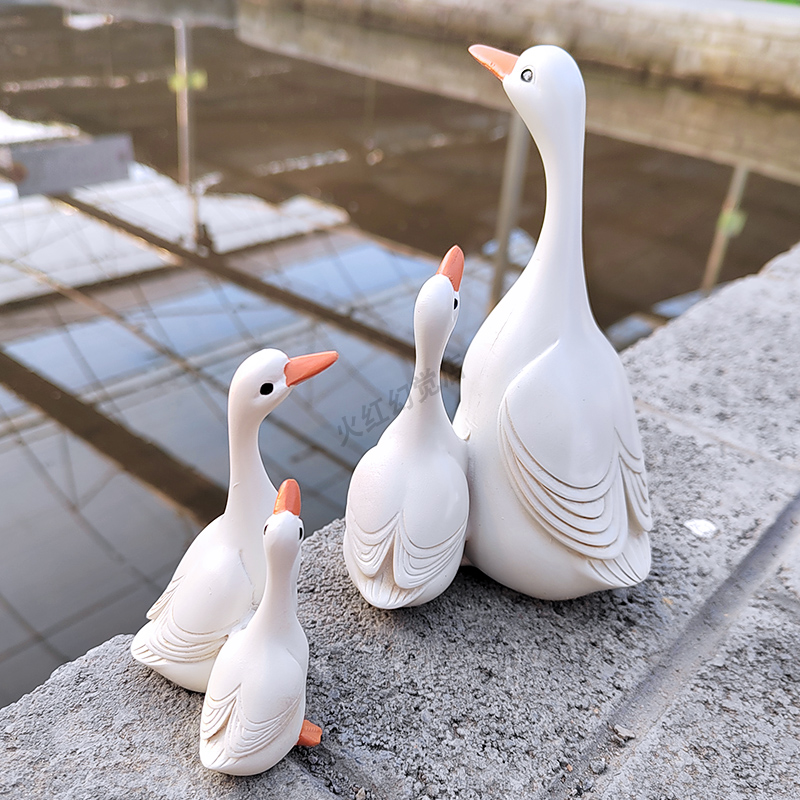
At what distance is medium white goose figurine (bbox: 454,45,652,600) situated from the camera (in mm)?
1274

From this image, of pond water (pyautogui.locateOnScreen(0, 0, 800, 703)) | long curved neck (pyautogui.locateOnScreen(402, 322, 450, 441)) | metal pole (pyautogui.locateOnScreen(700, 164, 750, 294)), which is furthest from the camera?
metal pole (pyautogui.locateOnScreen(700, 164, 750, 294))

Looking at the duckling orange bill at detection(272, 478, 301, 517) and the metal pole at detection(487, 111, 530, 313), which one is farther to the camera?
the metal pole at detection(487, 111, 530, 313)

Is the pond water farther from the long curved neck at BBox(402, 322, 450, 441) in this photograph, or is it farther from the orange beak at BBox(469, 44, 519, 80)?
the orange beak at BBox(469, 44, 519, 80)

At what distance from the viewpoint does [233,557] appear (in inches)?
44.5

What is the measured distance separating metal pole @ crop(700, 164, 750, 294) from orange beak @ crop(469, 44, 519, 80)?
2.40 meters

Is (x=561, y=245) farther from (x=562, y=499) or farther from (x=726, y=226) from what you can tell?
(x=726, y=226)

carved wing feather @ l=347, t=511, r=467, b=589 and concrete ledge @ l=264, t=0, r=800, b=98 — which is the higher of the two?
concrete ledge @ l=264, t=0, r=800, b=98

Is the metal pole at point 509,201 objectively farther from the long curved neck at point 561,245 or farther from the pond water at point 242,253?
the long curved neck at point 561,245

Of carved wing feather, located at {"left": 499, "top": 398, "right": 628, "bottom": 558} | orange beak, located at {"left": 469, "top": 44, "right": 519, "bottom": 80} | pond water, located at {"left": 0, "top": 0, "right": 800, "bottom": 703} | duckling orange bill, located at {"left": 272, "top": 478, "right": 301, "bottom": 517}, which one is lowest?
pond water, located at {"left": 0, "top": 0, "right": 800, "bottom": 703}

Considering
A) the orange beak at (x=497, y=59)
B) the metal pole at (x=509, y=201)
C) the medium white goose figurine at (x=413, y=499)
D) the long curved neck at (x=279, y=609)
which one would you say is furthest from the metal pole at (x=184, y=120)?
the long curved neck at (x=279, y=609)

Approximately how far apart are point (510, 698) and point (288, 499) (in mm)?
542

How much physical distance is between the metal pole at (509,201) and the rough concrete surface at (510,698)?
5.96 ft

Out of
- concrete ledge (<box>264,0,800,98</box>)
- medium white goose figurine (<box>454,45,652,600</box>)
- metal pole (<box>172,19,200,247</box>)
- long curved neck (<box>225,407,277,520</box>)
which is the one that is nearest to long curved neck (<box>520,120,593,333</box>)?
medium white goose figurine (<box>454,45,652,600</box>)

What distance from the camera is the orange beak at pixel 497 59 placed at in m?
1.30
